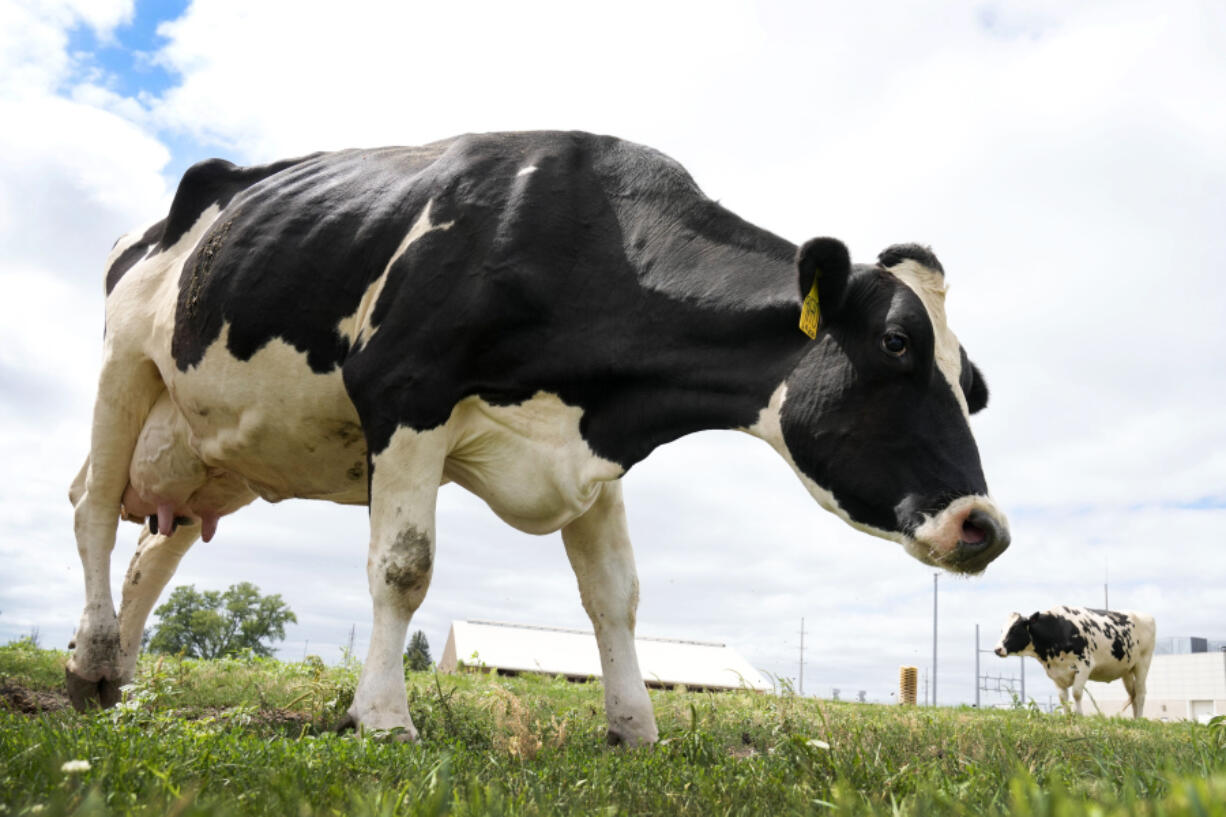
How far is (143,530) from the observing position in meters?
8.33

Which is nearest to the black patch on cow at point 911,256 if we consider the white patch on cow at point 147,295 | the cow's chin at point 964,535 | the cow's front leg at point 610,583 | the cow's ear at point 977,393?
the cow's ear at point 977,393

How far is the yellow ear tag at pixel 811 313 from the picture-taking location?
4742 mm

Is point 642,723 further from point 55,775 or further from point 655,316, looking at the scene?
point 55,775

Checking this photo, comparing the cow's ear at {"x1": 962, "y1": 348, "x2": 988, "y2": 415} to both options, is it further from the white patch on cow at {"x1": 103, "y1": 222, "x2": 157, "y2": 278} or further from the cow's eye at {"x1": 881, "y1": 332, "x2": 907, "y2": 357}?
the white patch on cow at {"x1": 103, "y1": 222, "x2": 157, "y2": 278}

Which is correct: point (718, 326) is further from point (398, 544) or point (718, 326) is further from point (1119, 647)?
point (1119, 647)

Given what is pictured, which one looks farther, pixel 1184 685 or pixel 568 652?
pixel 1184 685

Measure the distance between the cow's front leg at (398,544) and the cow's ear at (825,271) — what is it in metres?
1.96

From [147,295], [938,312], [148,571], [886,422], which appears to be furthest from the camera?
[148,571]

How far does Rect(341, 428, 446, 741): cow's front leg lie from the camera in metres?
4.66

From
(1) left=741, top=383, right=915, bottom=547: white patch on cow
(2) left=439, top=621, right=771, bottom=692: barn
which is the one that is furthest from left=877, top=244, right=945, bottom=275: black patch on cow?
(2) left=439, top=621, right=771, bottom=692: barn

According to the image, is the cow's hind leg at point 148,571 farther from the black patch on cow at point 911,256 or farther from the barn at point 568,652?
the barn at point 568,652

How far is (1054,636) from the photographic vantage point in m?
20.8

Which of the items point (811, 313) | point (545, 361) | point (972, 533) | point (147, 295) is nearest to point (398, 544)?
point (545, 361)

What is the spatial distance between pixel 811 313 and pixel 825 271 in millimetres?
211
